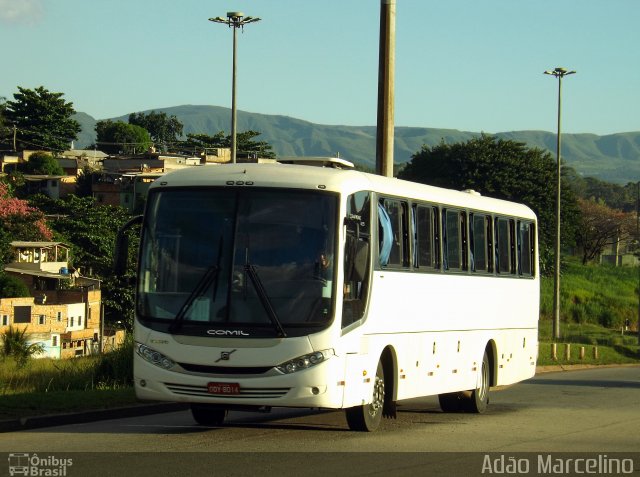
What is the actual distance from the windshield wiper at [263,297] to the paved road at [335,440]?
127cm

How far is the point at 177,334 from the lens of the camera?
13.4m

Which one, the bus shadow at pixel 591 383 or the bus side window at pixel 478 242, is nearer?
the bus side window at pixel 478 242

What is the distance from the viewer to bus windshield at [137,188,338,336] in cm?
1327

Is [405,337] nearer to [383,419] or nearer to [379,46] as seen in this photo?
[383,419]

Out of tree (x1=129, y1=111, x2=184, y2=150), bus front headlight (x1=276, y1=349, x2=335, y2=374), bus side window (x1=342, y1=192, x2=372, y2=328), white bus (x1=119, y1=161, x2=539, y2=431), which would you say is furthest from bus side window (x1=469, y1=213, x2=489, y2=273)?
tree (x1=129, y1=111, x2=184, y2=150)

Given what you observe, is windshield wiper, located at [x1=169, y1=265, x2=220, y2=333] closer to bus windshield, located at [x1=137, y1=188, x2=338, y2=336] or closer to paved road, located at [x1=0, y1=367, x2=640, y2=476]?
bus windshield, located at [x1=137, y1=188, x2=338, y2=336]

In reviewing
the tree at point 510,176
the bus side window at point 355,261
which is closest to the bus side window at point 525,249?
the bus side window at point 355,261

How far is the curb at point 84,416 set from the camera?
46.4 feet

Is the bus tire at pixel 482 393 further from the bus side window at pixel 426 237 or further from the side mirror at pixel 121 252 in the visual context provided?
the side mirror at pixel 121 252

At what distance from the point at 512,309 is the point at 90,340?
48272 millimetres

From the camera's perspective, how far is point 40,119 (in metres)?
127

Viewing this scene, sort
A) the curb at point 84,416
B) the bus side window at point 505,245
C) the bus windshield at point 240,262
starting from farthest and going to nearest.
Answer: the bus side window at point 505,245, the curb at point 84,416, the bus windshield at point 240,262

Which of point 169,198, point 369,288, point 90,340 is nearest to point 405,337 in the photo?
point 369,288

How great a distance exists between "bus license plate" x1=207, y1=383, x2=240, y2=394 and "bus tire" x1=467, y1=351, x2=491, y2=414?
6401mm
